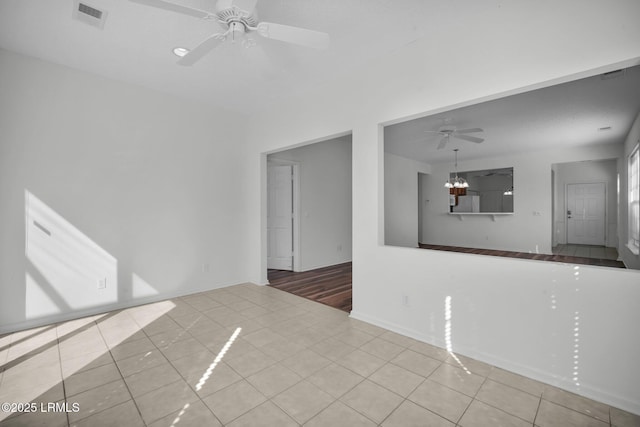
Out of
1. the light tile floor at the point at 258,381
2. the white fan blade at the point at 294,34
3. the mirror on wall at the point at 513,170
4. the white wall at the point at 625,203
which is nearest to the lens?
the light tile floor at the point at 258,381

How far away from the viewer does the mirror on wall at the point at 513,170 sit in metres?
4.45

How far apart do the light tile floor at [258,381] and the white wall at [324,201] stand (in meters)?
2.78

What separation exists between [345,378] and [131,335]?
214cm

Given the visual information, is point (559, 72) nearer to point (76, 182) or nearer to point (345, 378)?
point (345, 378)

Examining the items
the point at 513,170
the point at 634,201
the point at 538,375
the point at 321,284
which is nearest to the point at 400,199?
the point at 513,170

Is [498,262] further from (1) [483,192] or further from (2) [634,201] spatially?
(1) [483,192]

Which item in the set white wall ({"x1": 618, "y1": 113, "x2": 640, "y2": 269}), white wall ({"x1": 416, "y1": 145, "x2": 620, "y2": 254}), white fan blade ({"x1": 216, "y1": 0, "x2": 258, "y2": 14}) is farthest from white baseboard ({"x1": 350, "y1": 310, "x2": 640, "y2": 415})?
white wall ({"x1": 416, "y1": 145, "x2": 620, "y2": 254})

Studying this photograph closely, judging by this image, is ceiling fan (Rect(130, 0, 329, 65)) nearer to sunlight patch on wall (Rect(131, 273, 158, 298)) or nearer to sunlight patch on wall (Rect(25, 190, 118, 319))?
sunlight patch on wall (Rect(25, 190, 118, 319))

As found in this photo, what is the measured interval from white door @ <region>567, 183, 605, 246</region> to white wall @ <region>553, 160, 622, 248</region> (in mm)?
95

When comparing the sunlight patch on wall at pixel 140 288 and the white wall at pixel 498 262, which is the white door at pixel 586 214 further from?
the sunlight patch on wall at pixel 140 288

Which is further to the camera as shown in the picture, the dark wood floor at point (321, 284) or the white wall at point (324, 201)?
the white wall at point (324, 201)

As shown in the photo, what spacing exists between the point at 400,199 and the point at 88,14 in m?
7.00

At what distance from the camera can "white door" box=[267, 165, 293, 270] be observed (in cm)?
554

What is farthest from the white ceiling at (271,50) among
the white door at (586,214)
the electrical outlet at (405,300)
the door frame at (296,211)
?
the white door at (586,214)
